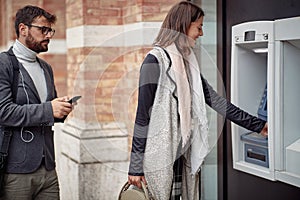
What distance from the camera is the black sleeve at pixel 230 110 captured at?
2.54m

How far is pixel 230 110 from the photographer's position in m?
2.57

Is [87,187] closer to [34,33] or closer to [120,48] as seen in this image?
[120,48]

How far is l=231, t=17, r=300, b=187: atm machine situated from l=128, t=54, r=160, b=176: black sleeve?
0.45 m

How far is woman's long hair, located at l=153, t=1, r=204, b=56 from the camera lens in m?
2.42

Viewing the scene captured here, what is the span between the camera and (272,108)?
2.41 meters

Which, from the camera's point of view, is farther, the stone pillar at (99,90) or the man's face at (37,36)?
the stone pillar at (99,90)

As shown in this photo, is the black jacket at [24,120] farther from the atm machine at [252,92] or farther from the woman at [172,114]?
the atm machine at [252,92]

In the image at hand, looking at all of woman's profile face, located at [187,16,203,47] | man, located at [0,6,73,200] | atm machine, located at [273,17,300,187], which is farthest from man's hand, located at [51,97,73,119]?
atm machine, located at [273,17,300,187]

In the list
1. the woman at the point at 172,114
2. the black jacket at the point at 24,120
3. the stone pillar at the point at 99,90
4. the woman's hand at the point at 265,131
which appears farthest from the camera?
the stone pillar at the point at 99,90

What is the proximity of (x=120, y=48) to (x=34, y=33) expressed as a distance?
878mm

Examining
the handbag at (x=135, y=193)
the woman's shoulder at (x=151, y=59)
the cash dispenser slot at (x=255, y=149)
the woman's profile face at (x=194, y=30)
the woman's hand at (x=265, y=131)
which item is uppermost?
the woman's profile face at (x=194, y=30)

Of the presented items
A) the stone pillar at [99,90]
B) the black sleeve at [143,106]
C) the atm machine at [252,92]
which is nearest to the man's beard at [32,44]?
the black sleeve at [143,106]

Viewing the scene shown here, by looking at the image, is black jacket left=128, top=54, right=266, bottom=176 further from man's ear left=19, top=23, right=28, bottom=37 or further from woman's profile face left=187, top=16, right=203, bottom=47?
man's ear left=19, top=23, right=28, bottom=37

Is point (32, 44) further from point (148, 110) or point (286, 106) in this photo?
point (286, 106)
